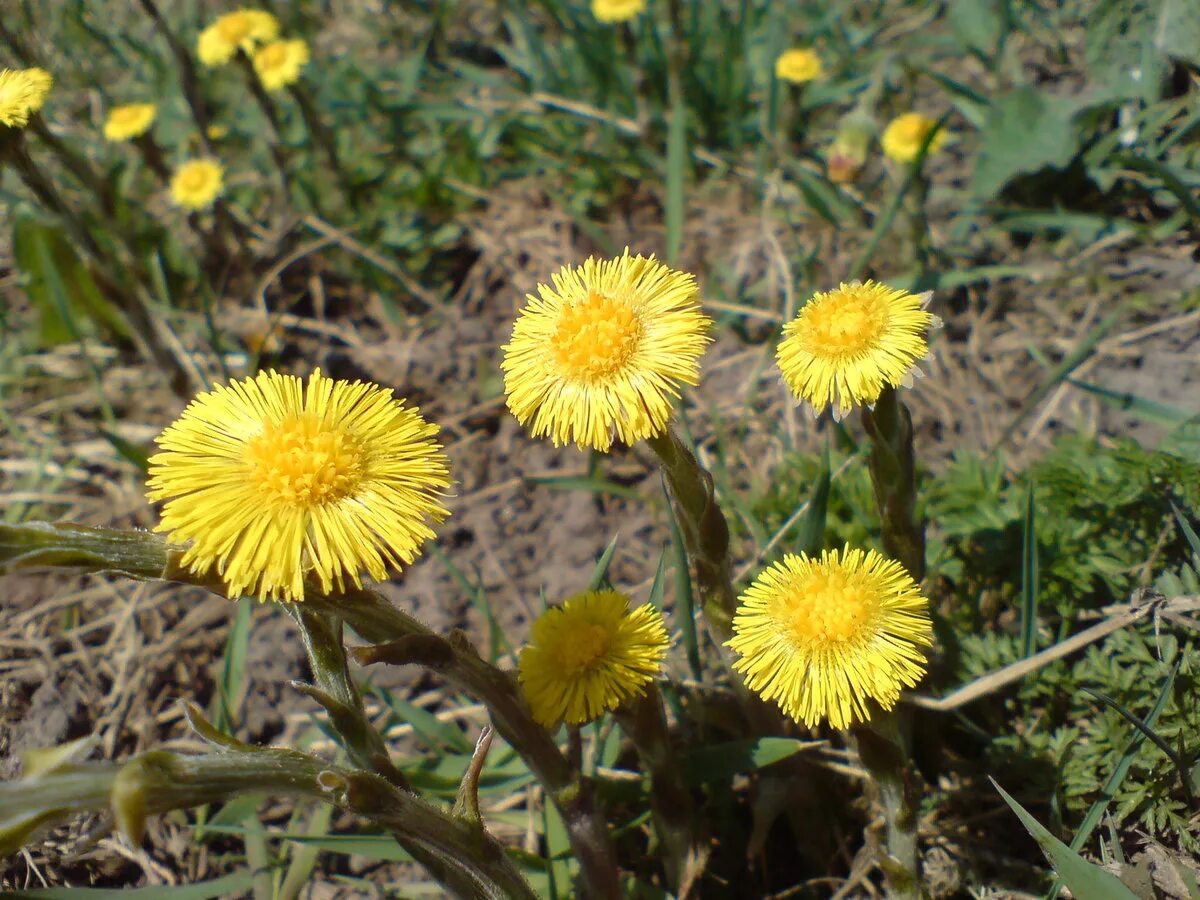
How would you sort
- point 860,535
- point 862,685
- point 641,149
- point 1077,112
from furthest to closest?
point 641,149 → point 1077,112 → point 860,535 → point 862,685

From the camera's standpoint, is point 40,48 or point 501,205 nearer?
point 501,205

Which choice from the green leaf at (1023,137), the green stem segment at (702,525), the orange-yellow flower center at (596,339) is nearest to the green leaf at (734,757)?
the green stem segment at (702,525)

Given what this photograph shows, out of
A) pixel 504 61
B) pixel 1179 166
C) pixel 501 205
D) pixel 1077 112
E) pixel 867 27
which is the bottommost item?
pixel 1179 166

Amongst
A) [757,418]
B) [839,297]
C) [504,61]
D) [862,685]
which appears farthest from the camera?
[504,61]

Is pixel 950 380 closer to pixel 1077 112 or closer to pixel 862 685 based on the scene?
pixel 1077 112

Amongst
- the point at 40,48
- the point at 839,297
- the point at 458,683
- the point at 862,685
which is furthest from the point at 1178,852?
the point at 40,48

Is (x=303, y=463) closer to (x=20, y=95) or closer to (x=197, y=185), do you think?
(x=20, y=95)
